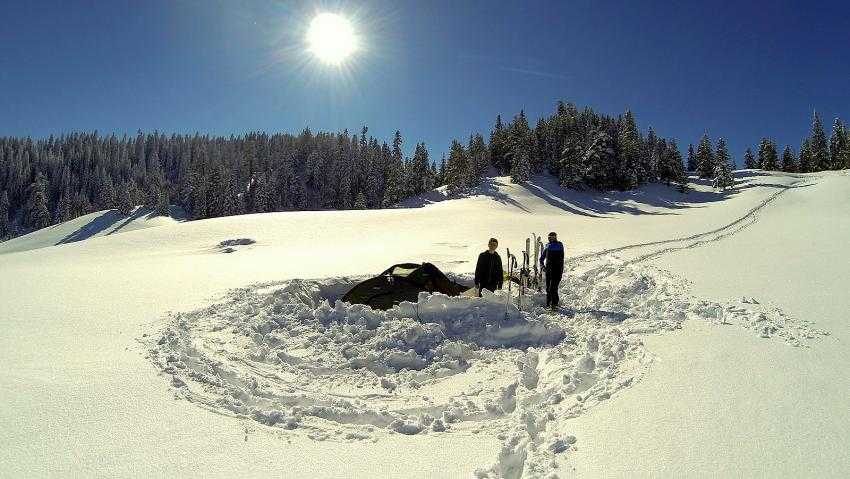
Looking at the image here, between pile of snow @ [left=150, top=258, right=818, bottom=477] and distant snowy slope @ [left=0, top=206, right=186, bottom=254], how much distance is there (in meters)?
57.9

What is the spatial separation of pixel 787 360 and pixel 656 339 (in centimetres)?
171

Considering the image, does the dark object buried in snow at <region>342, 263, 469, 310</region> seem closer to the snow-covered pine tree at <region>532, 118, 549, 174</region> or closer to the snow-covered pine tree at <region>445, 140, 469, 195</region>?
the snow-covered pine tree at <region>445, 140, 469, 195</region>

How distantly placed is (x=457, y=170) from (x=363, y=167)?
42535mm

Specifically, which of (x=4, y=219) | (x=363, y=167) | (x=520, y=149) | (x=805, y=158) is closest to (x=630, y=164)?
(x=520, y=149)

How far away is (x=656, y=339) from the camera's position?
23.3 ft

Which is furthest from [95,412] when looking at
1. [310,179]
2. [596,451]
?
[310,179]

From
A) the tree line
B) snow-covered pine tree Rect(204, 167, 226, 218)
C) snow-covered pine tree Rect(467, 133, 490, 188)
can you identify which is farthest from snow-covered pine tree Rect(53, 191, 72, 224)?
snow-covered pine tree Rect(467, 133, 490, 188)

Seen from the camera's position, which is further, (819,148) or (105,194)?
(105,194)

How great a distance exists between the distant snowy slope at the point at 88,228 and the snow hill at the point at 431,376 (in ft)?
184

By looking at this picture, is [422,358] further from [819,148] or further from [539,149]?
[819,148]

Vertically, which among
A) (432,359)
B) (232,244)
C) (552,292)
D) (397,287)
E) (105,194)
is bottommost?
(432,359)

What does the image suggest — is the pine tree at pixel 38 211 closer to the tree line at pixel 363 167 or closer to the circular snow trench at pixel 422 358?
the tree line at pixel 363 167

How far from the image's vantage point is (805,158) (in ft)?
274

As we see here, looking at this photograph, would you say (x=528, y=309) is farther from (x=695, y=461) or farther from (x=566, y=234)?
(x=566, y=234)
